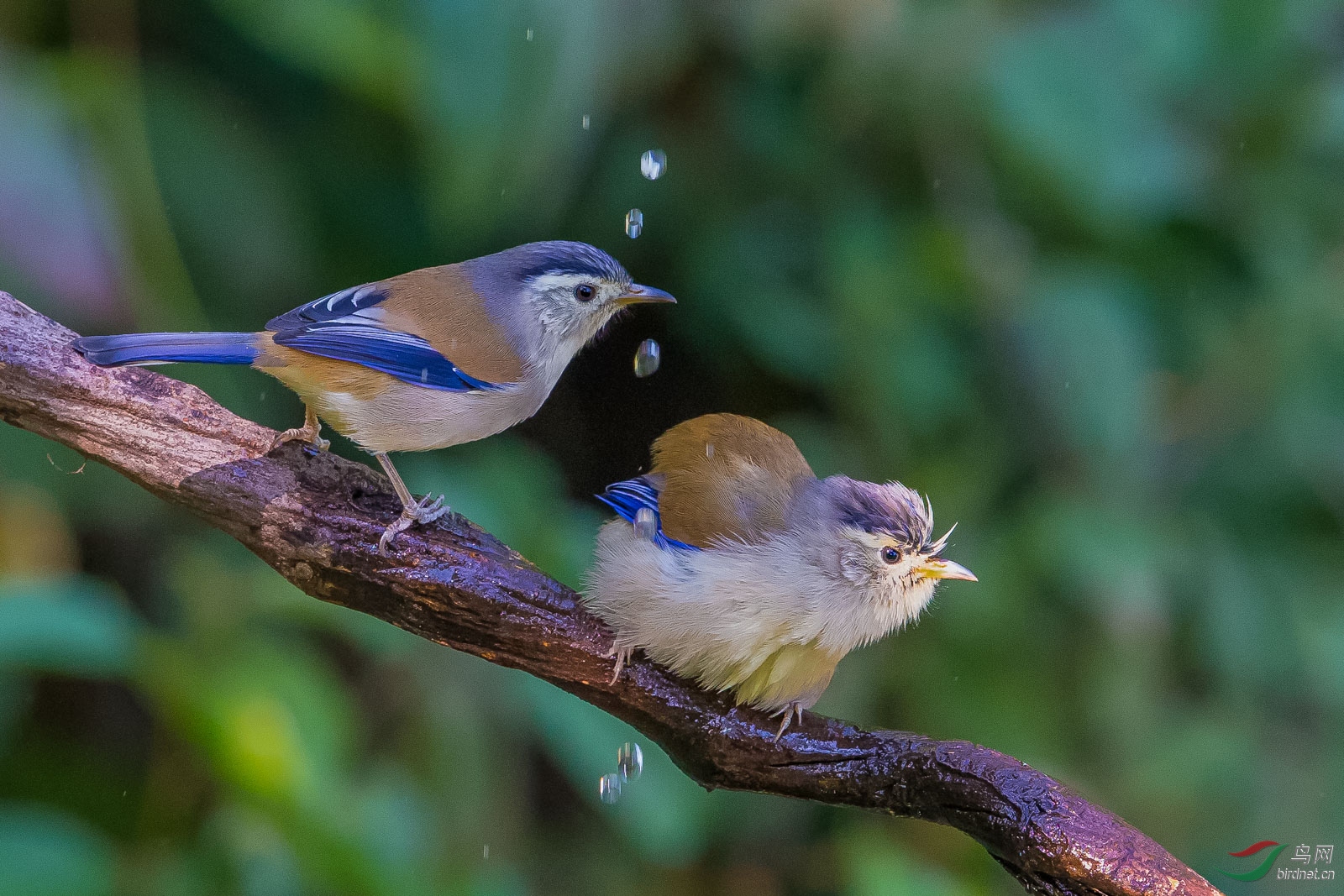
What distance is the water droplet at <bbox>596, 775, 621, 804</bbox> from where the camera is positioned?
280cm

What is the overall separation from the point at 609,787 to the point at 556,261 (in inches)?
65.8

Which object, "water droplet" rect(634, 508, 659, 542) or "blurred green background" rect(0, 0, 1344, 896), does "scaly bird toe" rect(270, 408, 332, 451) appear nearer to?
"water droplet" rect(634, 508, 659, 542)

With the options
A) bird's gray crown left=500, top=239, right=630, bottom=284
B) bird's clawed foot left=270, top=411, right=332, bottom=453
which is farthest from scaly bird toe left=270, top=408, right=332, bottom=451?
bird's gray crown left=500, top=239, right=630, bottom=284

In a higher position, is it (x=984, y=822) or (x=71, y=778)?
(x=984, y=822)

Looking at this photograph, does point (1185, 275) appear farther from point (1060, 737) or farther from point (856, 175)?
A: point (1060, 737)

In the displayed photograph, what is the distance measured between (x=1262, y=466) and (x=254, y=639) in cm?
296

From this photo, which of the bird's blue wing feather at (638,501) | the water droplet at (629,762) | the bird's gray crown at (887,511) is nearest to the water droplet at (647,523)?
the bird's blue wing feather at (638,501)

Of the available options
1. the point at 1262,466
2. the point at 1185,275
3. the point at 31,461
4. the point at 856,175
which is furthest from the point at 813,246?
the point at 31,461

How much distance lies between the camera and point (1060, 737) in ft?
11.6

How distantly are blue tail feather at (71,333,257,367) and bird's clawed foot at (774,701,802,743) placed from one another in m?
0.88

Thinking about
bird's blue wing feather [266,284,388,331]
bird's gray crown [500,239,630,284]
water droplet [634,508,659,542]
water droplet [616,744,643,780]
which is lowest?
bird's blue wing feather [266,284,388,331]

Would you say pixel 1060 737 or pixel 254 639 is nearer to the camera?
pixel 254 639

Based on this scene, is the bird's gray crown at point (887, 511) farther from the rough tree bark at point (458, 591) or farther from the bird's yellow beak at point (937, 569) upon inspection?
the rough tree bark at point (458, 591)

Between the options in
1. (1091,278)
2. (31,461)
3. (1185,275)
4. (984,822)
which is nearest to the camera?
(984,822)
